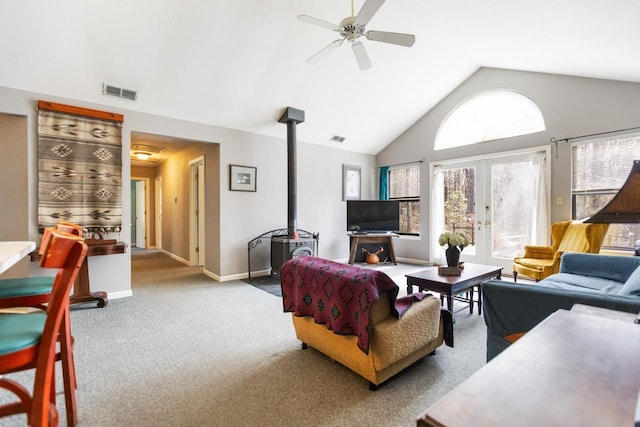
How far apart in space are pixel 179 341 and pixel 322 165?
166 inches

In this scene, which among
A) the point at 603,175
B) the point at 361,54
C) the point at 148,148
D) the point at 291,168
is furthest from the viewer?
the point at 148,148

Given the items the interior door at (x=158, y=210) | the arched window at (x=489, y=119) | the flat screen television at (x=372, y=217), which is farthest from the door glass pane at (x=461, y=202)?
the interior door at (x=158, y=210)

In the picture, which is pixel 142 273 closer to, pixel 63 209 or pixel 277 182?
pixel 63 209

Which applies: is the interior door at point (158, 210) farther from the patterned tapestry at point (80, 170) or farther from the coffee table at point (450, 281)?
the coffee table at point (450, 281)

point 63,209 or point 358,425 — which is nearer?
point 358,425

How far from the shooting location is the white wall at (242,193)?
348 centimetres

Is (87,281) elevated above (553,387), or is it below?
below

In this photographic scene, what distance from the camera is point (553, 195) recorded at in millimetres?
4523

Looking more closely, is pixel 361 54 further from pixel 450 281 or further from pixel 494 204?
pixel 494 204

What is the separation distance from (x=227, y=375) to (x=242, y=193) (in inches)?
131

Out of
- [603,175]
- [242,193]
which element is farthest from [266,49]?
[603,175]

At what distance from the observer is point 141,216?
8.83 metres

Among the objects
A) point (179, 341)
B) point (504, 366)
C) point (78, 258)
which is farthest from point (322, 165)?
point (504, 366)

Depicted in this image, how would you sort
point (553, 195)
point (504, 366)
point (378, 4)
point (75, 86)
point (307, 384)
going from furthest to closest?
point (553, 195) < point (75, 86) < point (378, 4) < point (307, 384) < point (504, 366)
